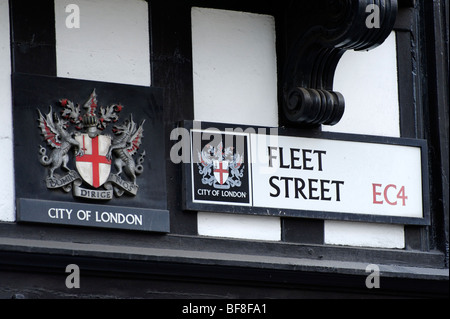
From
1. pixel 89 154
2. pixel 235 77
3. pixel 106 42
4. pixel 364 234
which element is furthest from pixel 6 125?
pixel 364 234

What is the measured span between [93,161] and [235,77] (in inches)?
40.3

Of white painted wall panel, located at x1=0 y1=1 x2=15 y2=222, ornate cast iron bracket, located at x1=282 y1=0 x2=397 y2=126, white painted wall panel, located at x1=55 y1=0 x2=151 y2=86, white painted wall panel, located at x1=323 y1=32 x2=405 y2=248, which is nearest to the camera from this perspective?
white painted wall panel, located at x1=0 y1=1 x2=15 y2=222

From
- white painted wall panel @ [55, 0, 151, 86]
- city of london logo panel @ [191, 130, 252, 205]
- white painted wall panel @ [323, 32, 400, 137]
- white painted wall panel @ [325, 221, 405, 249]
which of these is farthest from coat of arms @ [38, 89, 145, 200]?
white painted wall panel @ [323, 32, 400, 137]

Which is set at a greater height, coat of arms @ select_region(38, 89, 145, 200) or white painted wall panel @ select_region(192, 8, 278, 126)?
white painted wall panel @ select_region(192, 8, 278, 126)

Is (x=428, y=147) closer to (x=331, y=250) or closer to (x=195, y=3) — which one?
(x=331, y=250)

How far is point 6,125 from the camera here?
8.98m

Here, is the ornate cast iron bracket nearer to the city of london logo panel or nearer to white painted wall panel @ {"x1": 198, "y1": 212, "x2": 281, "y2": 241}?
the city of london logo panel

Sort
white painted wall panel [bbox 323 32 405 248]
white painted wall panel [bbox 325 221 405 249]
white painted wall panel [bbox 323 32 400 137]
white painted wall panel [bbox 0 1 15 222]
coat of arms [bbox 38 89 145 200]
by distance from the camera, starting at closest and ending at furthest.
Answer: white painted wall panel [bbox 0 1 15 222] → coat of arms [bbox 38 89 145 200] → white painted wall panel [bbox 325 221 405 249] → white painted wall panel [bbox 323 32 405 248] → white painted wall panel [bbox 323 32 400 137]

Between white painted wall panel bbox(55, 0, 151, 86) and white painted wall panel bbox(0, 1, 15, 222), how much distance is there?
0.28m

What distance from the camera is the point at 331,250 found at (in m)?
9.68

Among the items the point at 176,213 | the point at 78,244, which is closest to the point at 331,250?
the point at 176,213

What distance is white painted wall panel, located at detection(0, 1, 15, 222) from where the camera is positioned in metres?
8.89

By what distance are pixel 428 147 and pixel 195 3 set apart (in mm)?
1600
